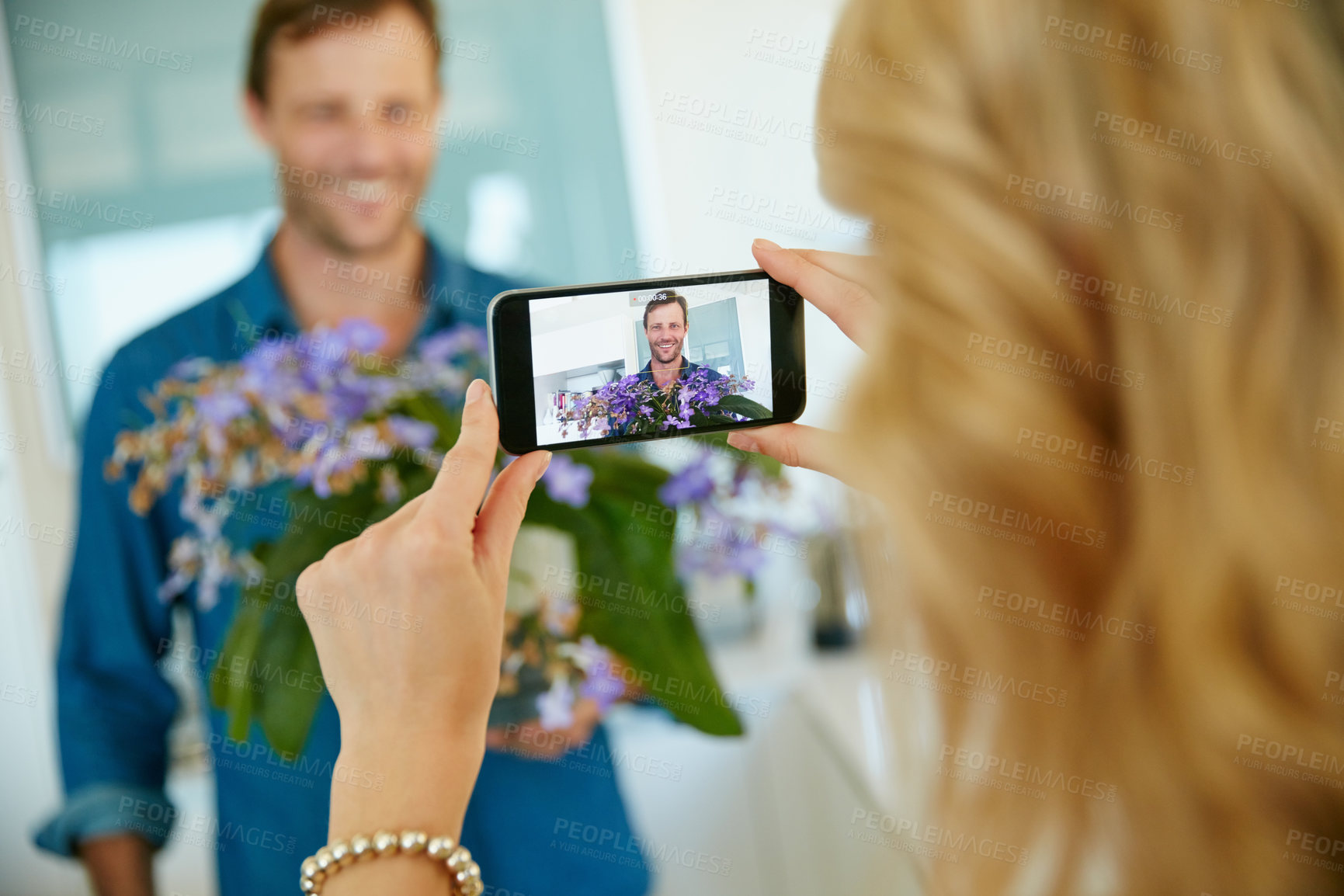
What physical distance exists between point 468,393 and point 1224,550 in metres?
0.30

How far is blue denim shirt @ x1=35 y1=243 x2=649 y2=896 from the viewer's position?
2.40ft

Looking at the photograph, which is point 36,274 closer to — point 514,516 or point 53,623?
point 53,623

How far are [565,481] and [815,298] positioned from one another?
0.81ft

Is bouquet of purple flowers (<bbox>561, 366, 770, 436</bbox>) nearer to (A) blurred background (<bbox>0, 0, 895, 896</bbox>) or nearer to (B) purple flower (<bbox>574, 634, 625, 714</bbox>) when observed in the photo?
(B) purple flower (<bbox>574, 634, 625, 714</bbox>)

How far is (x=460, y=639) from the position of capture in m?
0.34

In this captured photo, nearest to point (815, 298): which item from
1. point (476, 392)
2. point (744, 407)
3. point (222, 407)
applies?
point (744, 407)

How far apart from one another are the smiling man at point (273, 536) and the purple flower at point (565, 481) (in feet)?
0.78

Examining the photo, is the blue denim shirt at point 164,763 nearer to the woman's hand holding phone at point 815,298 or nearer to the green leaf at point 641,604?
the green leaf at point 641,604

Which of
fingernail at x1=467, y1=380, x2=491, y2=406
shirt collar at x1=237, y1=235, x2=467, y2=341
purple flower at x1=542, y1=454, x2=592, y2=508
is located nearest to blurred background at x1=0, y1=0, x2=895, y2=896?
shirt collar at x1=237, y1=235, x2=467, y2=341

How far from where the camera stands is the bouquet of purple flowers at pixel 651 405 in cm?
39

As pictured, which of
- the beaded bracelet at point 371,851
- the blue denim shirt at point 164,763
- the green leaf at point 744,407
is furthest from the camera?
the blue denim shirt at point 164,763

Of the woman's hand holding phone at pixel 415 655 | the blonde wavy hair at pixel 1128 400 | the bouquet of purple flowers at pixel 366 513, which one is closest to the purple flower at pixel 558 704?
the bouquet of purple flowers at pixel 366 513

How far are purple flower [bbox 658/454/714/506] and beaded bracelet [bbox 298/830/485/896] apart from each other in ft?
1.08

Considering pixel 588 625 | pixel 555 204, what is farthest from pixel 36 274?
pixel 588 625
